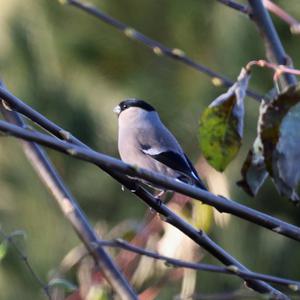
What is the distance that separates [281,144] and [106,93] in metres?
4.73

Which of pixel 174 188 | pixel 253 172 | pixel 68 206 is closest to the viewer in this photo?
pixel 174 188

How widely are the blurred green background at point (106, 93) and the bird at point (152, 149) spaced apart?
2.45 m

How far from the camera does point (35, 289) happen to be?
524 cm

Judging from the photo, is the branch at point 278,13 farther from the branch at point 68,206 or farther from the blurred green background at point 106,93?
the blurred green background at point 106,93

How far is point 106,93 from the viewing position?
5582 mm

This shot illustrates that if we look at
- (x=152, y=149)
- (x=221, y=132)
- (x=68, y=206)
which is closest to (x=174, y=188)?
(x=221, y=132)

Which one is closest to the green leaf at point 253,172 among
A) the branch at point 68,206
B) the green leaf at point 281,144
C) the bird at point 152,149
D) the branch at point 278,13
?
the green leaf at point 281,144

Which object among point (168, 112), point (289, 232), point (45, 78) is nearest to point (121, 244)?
point (289, 232)

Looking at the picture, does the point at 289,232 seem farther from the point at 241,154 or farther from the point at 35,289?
the point at 35,289

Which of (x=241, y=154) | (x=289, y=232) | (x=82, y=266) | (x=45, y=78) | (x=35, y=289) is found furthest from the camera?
(x=45, y=78)

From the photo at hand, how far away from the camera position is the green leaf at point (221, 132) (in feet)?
2.89

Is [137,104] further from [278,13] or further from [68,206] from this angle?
[278,13]

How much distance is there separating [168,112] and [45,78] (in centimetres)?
87

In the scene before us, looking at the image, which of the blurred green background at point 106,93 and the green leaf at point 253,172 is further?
the blurred green background at point 106,93
